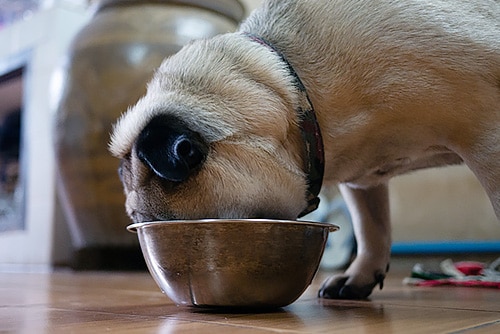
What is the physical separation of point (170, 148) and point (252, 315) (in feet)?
0.94

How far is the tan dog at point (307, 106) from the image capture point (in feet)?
3.49

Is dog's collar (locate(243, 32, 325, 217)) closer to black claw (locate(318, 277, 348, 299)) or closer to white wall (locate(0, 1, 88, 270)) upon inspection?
black claw (locate(318, 277, 348, 299))

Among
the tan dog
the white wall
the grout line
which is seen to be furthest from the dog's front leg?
the white wall

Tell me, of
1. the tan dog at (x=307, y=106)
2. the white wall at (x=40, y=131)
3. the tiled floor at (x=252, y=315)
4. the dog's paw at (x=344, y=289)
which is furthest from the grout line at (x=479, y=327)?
the white wall at (x=40, y=131)

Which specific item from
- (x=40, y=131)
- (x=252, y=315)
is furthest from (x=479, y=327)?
(x=40, y=131)

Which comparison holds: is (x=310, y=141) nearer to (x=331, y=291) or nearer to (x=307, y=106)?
(x=307, y=106)

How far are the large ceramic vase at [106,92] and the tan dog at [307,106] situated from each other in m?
1.71

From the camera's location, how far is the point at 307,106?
1.15 metres

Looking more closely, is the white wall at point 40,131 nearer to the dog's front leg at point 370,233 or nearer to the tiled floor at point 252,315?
the tiled floor at point 252,315

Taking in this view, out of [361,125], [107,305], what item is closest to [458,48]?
[361,125]

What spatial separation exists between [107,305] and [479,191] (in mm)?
2064

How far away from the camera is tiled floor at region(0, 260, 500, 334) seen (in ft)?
2.88

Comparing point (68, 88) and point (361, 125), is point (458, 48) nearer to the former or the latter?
point (361, 125)

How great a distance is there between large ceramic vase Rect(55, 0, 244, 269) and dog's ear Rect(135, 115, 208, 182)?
185 cm
